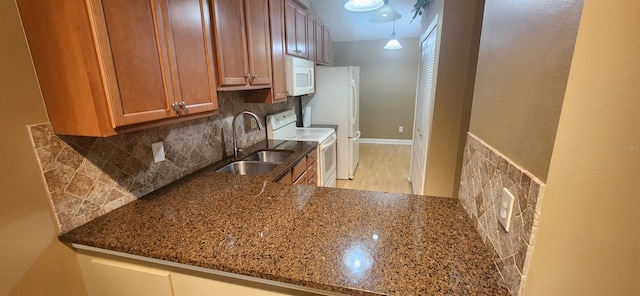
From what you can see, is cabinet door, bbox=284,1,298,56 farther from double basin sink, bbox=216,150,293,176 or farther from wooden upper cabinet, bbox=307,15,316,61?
double basin sink, bbox=216,150,293,176

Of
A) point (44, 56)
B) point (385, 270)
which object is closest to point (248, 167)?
point (44, 56)

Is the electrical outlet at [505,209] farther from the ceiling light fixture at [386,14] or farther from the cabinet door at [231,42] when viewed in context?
the ceiling light fixture at [386,14]

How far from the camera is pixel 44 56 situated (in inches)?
35.3

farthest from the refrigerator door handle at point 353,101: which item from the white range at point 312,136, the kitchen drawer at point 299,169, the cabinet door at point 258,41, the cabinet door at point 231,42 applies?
the cabinet door at point 231,42

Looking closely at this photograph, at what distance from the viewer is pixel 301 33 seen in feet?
9.65

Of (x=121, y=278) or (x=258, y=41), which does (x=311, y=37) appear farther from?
(x=121, y=278)

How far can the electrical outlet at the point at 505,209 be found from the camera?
667 mm

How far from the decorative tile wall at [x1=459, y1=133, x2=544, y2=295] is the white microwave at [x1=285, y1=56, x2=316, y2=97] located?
76.7 inches

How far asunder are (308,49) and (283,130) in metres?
1.11

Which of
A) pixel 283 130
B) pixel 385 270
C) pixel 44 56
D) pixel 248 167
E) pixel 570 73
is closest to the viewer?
pixel 570 73

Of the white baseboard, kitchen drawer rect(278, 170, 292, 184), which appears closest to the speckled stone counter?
kitchen drawer rect(278, 170, 292, 184)

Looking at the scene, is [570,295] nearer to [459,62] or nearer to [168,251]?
[168,251]

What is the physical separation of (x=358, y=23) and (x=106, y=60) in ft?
14.8

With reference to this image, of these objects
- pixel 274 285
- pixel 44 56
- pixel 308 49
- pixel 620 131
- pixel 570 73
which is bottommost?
pixel 274 285
